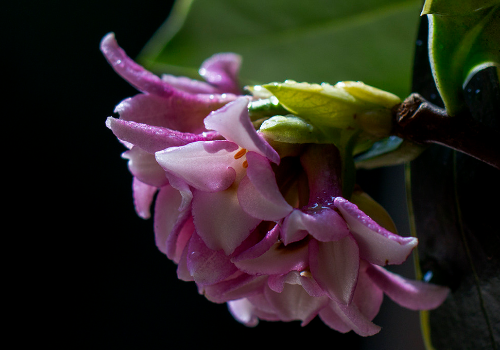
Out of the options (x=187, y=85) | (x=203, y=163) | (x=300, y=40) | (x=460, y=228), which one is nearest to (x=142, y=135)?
(x=203, y=163)

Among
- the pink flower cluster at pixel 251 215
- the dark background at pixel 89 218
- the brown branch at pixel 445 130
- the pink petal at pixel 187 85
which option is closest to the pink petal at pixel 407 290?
the pink flower cluster at pixel 251 215

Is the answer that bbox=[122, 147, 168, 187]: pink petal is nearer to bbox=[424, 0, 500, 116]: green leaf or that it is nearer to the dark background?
bbox=[424, 0, 500, 116]: green leaf

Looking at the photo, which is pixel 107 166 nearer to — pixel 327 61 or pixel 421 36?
pixel 327 61

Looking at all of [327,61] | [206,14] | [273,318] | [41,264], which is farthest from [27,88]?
[273,318]

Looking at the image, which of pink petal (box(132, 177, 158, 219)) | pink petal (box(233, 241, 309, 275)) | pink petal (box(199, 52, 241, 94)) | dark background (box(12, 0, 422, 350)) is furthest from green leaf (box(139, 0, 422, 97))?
dark background (box(12, 0, 422, 350))

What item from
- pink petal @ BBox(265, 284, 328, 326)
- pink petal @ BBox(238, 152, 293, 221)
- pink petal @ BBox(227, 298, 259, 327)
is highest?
pink petal @ BBox(238, 152, 293, 221)
